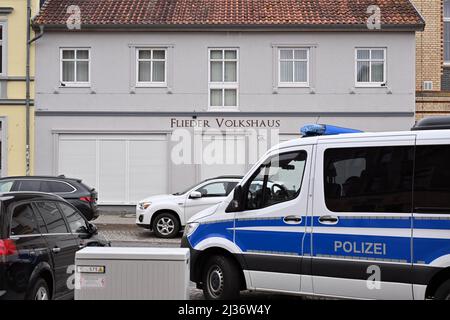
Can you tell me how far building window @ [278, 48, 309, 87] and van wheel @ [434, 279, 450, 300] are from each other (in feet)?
50.4

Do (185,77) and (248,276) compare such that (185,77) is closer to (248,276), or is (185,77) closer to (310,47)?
(310,47)

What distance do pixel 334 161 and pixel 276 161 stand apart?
2.96 ft

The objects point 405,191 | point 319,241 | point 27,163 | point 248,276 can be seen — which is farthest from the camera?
point 27,163

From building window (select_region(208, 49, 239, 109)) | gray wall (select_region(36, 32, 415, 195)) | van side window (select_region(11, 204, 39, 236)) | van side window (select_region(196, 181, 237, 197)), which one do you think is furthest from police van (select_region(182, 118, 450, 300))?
building window (select_region(208, 49, 239, 109))

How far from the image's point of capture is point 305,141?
7.38m

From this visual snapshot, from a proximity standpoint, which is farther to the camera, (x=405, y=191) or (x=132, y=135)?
(x=132, y=135)

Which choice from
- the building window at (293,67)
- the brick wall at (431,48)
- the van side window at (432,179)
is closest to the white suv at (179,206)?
the building window at (293,67)

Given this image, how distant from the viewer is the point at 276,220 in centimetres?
734

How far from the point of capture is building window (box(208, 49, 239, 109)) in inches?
827

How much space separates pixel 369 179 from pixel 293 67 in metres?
14.7

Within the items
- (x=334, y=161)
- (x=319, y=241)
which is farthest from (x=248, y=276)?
(x=334, y=161)

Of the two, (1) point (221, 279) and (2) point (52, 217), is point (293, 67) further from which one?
(2) point (52, 217)

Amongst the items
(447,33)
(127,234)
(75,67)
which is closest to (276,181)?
(127,234)

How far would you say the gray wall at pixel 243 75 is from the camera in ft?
68.2
